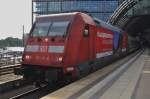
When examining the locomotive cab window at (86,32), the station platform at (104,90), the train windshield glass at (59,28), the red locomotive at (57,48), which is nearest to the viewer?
the station platform at (104,90)

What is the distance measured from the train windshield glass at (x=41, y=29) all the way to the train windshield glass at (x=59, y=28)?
24 cm

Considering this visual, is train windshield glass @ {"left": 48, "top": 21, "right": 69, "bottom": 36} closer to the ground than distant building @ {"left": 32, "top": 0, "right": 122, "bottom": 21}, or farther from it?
closer to the ground

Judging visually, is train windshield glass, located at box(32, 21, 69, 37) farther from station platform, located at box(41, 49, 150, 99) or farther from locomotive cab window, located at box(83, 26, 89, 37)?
station platform, located at box(41, 49, 150, 99)

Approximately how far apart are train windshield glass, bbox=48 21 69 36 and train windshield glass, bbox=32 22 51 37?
24cm

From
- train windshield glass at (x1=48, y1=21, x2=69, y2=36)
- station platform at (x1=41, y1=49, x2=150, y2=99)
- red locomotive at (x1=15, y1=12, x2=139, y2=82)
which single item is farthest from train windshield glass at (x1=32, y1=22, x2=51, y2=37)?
station platform at (x1=41, y1=49, x2=150, y2=99)

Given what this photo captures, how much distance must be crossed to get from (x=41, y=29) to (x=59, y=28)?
0.95 metres

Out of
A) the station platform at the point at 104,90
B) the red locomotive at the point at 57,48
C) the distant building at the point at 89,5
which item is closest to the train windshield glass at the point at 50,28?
the red locomotive at the point at 57,48

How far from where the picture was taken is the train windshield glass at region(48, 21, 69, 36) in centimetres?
1419

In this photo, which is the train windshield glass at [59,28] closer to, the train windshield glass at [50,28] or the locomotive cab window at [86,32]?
the train windshield glass at [50,28]

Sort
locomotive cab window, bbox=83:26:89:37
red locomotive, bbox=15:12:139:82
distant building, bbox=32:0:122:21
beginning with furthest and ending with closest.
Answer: distant building, bbox=32:0:122:21 < locomotive cab window, bbox=83:26:89:37 < red locomotive, bbox=15:12:139:82

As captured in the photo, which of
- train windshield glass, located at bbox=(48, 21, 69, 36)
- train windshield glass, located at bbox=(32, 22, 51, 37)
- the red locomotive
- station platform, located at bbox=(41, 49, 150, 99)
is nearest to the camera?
station platform, located at bbox=(41, 49, 150, 99)

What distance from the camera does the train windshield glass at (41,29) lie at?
14.7 meters

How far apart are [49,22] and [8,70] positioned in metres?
5.36

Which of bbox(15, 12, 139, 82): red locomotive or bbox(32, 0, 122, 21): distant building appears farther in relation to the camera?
bbox(32, 0, 122, 21): distant building
